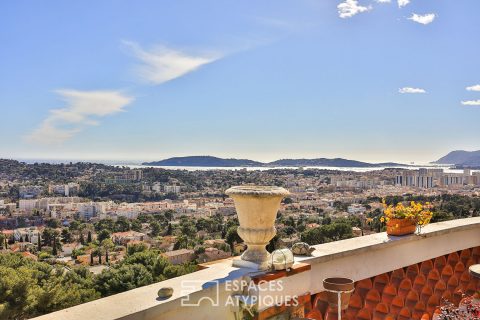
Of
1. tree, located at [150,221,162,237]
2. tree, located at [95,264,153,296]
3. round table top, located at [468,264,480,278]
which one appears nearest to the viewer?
round table top, located at [468,264,480,278]

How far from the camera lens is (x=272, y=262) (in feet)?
6.64

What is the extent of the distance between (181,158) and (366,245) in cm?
12911

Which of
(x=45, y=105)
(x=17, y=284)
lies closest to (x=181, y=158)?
(x=45, y=105)

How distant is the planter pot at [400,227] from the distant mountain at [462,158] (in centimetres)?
7284

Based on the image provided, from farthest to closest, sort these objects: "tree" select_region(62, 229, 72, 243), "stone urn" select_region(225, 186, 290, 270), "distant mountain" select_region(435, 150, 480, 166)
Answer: "distant mountain" select_region(435, 150, 480, 166) → "tree" select_region(62, 229, 72, 243) → "stone urn" select_region(225, 186, 290, 270)

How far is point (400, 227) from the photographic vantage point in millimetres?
2877

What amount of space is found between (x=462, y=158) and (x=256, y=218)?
84.9 metres

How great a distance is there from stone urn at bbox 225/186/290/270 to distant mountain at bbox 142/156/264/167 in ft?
302

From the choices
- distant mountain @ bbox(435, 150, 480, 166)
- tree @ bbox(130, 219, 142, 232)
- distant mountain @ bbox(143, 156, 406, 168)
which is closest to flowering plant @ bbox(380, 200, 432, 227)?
tree @ bbox(130, 219, 142, 232)

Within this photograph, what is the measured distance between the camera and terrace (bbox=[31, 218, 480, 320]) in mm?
1535

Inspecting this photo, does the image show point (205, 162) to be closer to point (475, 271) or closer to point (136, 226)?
point (136, 226)

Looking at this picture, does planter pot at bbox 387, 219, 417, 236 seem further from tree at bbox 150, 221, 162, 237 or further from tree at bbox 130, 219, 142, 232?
tree at bbox 130, 219, 142, 232

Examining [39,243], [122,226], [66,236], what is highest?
[122,226]

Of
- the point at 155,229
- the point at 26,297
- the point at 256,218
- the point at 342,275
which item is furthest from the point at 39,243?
the point at 256,218
